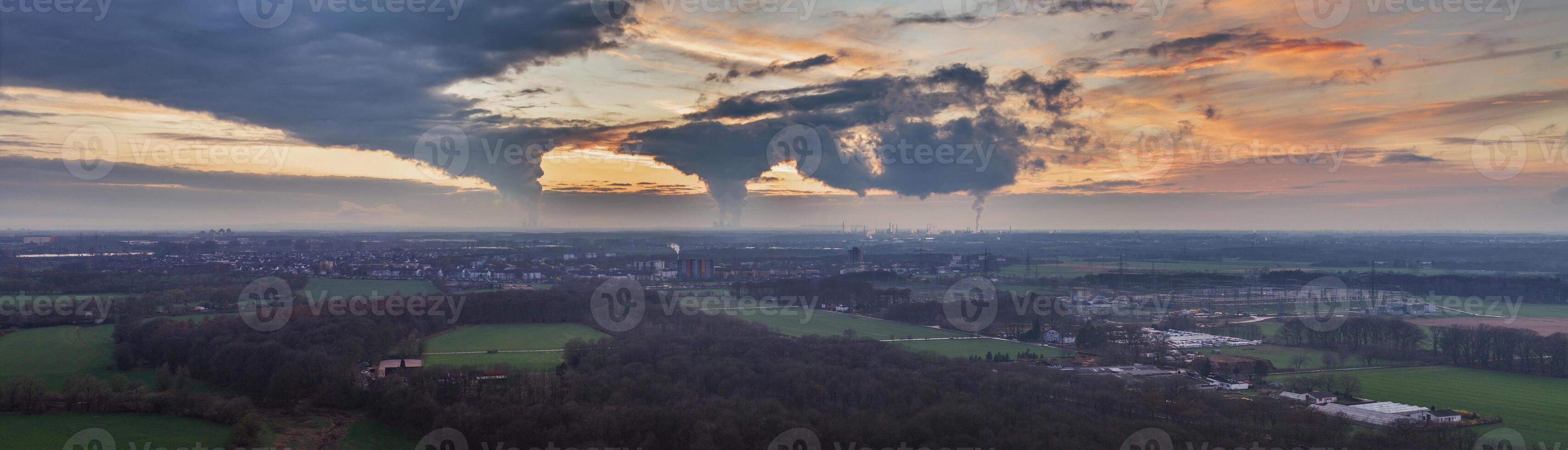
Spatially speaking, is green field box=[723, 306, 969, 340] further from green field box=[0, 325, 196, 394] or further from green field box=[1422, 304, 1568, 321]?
green field box=[1422, 304, 1568, 321]

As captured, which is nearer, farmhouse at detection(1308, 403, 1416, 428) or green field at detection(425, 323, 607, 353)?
farmhouse at detection(1308, 403, 1416, 428)

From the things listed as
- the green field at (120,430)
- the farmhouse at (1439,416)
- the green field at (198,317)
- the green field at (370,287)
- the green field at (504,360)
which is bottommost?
the green field at (120,430)

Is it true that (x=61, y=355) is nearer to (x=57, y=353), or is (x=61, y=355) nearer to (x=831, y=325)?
(x=57, y=353)

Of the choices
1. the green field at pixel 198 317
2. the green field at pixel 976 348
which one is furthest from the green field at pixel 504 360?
the green field at pixel 976 348

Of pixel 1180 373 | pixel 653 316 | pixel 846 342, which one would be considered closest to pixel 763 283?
pixel 653 316

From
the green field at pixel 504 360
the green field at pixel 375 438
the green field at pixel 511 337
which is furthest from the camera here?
the green field at pixel 511 337

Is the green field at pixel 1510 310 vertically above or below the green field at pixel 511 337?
above

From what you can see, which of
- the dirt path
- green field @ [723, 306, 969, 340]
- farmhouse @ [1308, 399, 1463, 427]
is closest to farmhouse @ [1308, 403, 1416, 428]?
farmhouse @ [1308, 399, 1463, 427]

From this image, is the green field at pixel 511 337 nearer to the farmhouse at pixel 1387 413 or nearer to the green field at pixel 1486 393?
the farmhouse at pixel 1387 413
